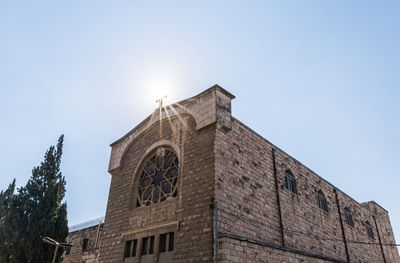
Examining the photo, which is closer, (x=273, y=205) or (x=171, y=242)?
(x=171, y=242)

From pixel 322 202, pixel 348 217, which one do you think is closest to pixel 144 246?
pixel 322 202

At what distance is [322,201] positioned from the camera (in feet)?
51.5

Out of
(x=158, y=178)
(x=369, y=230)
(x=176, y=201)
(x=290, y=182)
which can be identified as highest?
(x=290, y=182)

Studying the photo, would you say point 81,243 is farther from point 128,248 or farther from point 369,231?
point 369,231

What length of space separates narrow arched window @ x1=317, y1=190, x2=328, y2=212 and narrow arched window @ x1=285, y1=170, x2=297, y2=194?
233cm

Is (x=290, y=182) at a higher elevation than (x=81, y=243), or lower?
higher

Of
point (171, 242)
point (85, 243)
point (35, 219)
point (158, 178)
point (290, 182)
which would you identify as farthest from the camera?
point (85, 243)

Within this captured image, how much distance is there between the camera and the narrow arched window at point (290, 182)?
13.5m

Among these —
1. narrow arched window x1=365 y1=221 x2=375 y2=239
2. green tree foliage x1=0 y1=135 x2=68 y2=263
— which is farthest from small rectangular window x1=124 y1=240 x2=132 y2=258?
narrow arched window x1=365 y1=221 x2=375 y2=239

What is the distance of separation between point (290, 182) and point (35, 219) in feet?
40.6

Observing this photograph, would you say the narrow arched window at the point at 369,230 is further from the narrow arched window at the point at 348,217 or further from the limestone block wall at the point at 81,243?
the limestone block wall at the point at 81,243

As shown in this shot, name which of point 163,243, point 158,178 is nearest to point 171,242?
point 163,243

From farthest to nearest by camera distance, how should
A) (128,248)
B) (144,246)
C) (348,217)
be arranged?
(348,217) → (128,248) → (144,246)

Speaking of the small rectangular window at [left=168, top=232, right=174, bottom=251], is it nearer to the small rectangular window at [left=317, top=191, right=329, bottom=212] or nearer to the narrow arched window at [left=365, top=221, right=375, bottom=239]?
the small rectangular window at [left=317, top=191, right=329, bottom=212]
